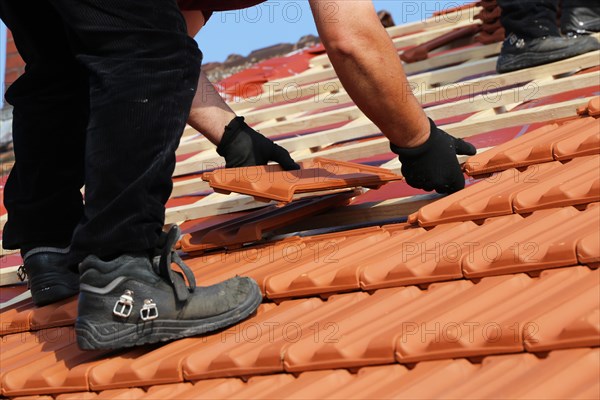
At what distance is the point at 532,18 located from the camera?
4.22 m

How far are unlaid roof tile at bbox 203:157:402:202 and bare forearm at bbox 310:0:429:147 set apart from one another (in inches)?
11.3

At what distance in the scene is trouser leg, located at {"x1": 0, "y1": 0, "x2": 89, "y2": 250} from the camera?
246 cm

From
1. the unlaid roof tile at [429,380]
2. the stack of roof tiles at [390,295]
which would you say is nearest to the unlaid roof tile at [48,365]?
the stack of roof tiles at [390,295]

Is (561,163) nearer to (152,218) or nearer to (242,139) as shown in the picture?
(242,139)

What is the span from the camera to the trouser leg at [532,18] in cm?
421

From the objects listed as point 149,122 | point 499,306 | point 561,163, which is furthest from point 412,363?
point 561,163

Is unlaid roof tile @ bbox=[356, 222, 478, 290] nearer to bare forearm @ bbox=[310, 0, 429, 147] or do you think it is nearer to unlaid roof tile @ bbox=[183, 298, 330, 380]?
unlaid roof tile @ bbox=[183, 298, 330, 380]

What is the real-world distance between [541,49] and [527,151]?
5.53 ft

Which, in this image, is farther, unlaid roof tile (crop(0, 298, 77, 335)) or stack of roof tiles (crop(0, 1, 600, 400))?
unlaid roof tile (crop(0, 298, 77, 335))


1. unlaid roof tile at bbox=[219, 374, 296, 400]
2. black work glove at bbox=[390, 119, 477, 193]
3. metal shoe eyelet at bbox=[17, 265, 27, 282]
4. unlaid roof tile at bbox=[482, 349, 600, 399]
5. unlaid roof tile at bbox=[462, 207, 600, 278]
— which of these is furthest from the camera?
metal shoe eyelet at bbox=[17, 265, 27, 282]

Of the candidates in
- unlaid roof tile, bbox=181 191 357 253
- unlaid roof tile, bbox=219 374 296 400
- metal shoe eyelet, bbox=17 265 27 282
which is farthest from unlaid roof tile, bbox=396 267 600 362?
metal shoe eyelet, bbox=17 265 27 282

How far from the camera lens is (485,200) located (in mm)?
2336

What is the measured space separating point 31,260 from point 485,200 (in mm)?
1248

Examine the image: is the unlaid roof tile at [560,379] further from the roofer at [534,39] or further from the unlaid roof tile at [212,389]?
the roofer at [534,39]
